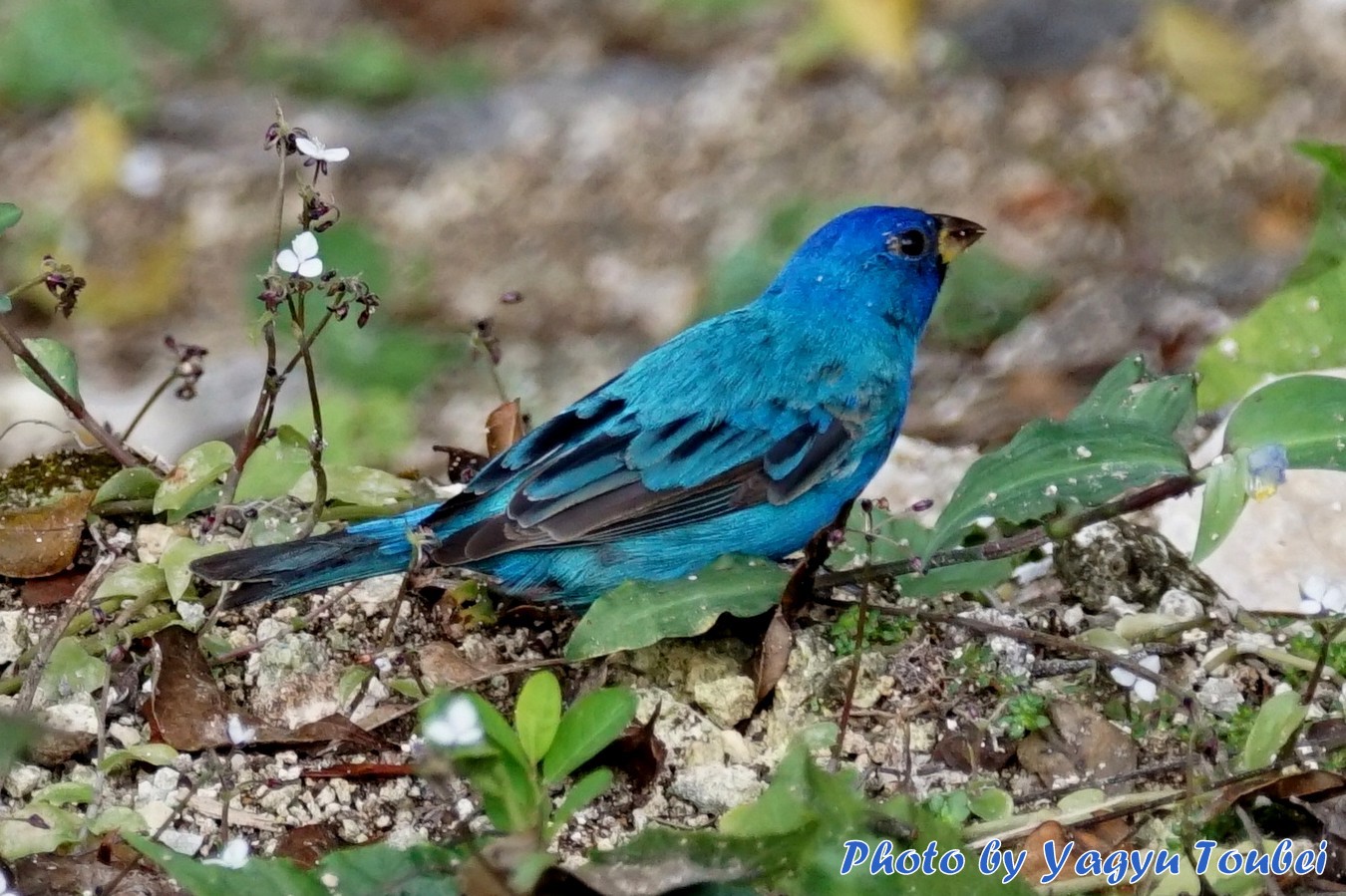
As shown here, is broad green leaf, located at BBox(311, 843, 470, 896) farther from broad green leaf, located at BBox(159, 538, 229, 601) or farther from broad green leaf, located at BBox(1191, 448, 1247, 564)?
broad green leaf, located at BBox(1191, 448, 1247, 564)

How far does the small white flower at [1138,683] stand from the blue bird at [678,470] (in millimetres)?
774

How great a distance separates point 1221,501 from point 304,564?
5.29 feet

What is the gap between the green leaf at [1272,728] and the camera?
272cm

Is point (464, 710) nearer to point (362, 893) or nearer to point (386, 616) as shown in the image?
point (362, 893)

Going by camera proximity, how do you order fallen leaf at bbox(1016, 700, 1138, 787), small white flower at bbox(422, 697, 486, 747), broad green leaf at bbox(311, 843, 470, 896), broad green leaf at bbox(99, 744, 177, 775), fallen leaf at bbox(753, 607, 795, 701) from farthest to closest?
fallen leaf at bbox(753, 607, 795, 701)
fallen leaf at bbox(1016, 700, 1138, 787)
broad green leaf at bbox(99, 744, 177, 775)
broad green leaf at bbox(311, 843, 470, 896)
small white flower at bbox(422, 697, 486, 747)

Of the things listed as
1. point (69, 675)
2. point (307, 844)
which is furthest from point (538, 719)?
point (69, 675)

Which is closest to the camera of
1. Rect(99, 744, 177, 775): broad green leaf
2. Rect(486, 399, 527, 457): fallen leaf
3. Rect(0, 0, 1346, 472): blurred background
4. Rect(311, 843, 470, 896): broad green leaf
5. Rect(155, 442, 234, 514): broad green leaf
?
Rect(311, 843, 470, 896): broad green leaf

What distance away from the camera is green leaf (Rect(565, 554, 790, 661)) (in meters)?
3.06

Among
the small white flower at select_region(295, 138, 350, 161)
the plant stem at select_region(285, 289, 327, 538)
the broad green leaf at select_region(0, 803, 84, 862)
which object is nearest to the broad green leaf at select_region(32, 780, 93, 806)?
the broad green leaf at select_region(0, 803, 84, 862)

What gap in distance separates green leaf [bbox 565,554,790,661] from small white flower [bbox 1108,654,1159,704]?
0.62 meters

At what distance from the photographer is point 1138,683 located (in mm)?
3098

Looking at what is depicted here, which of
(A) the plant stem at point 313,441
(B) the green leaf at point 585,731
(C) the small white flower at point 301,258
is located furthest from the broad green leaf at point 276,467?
(B) the green leaf at point 585,731

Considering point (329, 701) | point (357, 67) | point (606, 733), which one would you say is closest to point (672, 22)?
point (357, 67)

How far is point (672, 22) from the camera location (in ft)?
25.5
